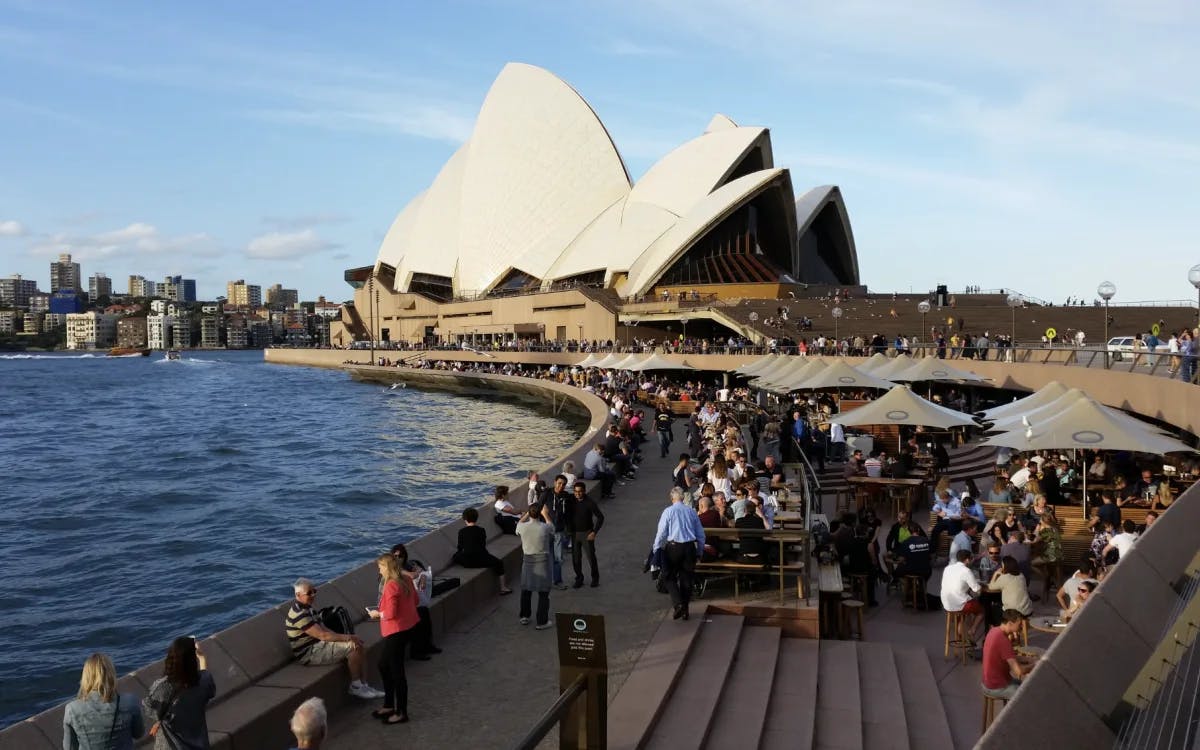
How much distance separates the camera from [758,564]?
7516 mm

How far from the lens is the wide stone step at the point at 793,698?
551 cm

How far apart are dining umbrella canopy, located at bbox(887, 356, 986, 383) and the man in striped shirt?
1442 centimetres

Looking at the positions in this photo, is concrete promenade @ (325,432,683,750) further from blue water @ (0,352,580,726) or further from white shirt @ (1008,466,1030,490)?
white shirt @ (1008,466,1030,490)

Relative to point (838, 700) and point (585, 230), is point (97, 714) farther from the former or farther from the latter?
point (585, 230)

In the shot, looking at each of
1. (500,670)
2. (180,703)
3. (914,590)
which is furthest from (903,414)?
(180,703)

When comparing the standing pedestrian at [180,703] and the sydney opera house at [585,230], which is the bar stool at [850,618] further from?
the sydney opera house at [585,230]

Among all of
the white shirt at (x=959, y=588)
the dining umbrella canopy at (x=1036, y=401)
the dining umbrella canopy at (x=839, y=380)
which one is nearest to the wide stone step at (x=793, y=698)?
the white shirt at (x=959, y=588)

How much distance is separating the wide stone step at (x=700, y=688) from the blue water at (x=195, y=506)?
6.43 m

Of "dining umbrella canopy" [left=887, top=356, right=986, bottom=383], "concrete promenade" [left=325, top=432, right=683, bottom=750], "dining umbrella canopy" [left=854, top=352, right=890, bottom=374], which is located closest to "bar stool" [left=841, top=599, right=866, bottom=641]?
"concrete promenade" [left=325, top=432, right=683, bottom=750]

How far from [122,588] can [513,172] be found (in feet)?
185

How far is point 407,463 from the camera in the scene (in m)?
25.3

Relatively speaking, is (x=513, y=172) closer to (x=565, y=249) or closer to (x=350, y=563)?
(x=565, y=249)

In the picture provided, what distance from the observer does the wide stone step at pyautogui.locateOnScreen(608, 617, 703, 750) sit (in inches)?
205

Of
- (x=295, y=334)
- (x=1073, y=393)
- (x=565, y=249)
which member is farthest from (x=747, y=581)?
(x=295, y=334)
